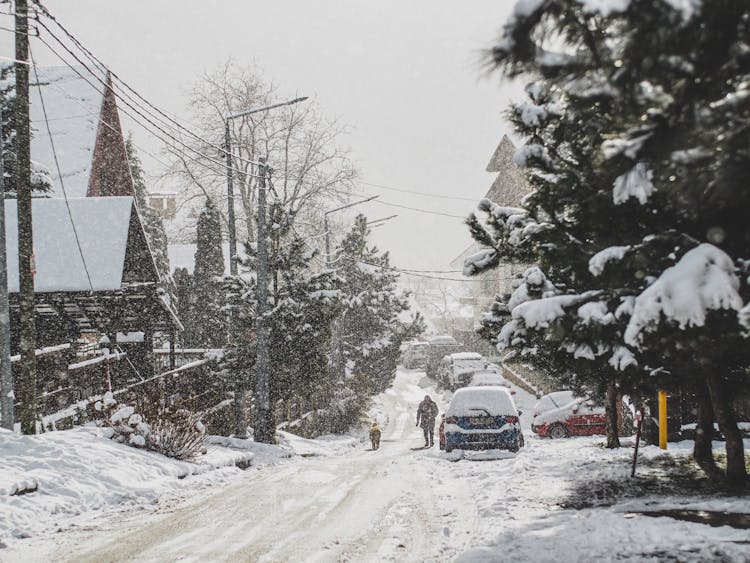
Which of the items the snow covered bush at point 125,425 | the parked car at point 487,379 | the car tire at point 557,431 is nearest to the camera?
the snow covered bush at point 125,425

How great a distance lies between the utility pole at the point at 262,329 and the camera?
18.8 m

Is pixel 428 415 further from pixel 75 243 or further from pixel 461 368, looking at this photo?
pixel 461 368

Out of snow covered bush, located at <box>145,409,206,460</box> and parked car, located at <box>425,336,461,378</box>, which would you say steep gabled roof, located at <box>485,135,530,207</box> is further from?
snow covered bush, located at <box>145,409,206,460</box>

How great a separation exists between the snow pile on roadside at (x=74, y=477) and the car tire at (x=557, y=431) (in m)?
13.8

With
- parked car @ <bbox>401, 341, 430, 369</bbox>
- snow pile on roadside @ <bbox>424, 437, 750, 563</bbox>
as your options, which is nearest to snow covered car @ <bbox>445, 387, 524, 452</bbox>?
snow pile on roadside @ <bbox>424, 437, 750, 563</bbox>

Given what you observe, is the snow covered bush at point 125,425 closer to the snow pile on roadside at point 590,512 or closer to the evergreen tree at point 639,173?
the snow pile on roadside at point 590,512

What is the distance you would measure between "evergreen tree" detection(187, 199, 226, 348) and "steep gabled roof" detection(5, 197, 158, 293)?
1777cm

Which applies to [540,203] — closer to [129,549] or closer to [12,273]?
[129,549]

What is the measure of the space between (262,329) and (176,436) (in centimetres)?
626

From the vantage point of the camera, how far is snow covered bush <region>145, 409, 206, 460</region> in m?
12.8

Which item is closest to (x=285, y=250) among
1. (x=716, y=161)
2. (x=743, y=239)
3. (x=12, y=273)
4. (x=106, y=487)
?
(x=12, y=273)

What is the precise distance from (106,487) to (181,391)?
416 inches

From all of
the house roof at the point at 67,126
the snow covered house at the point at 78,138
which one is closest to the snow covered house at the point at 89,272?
the house roof at the point at 67,126

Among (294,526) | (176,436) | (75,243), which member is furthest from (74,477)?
(75,243)
